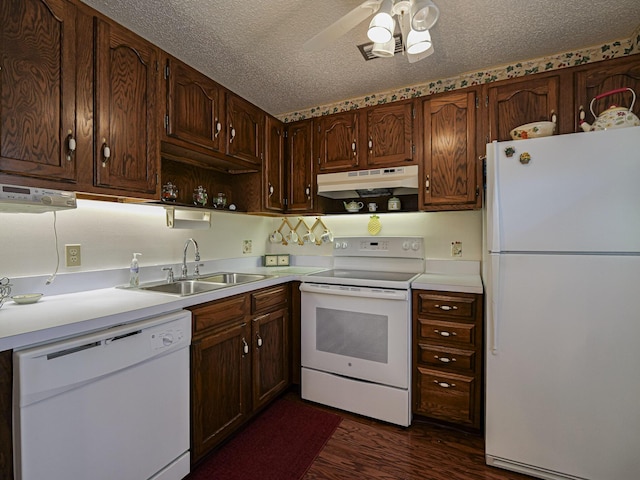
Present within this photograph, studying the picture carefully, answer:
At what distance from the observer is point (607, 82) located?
179 cm

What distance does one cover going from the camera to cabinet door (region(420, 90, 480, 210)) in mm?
2107

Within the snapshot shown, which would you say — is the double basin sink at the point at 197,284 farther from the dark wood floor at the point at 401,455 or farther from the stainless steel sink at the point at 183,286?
the dark wood floor at the point at 401,455

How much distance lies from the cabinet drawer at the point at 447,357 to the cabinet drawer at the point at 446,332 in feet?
0.15

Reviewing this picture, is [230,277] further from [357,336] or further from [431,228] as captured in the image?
[431,228]

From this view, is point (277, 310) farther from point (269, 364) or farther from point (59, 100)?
point (59, 100)

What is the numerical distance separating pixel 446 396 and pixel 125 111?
2.44 m

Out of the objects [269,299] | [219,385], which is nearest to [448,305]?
[269,299]

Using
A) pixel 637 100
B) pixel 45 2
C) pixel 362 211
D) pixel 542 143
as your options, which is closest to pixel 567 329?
pixel 542 143

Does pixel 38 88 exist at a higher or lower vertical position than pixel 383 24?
lower

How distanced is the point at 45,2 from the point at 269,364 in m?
2.18

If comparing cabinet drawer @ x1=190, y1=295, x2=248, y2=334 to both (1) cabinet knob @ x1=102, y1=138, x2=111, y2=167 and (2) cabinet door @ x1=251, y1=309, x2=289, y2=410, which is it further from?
(1) cabinet knob @ x1=102, y1=138, x2=111, y2=167

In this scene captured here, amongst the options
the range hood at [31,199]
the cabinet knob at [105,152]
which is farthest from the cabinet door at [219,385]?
the cabinet knob at [105,152]

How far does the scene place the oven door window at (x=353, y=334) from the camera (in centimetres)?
204

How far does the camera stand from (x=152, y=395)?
134 centimetres
